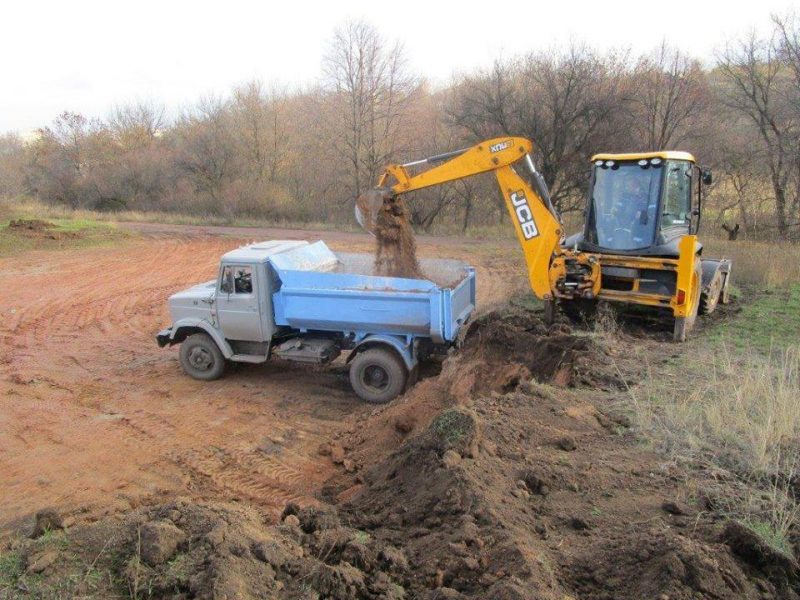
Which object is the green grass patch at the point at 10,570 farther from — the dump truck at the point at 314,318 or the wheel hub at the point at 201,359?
the wheel hub at the point at 201,359

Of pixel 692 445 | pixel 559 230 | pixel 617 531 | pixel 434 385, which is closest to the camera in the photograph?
pixel 617 531

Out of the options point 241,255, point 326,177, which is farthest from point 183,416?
point 326,177

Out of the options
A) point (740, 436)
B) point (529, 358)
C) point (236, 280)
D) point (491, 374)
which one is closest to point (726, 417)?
point (740, 436)

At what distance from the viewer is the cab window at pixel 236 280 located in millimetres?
8648

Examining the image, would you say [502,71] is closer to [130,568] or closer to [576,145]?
[576,145]

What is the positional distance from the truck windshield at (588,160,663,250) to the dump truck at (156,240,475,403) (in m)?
2.26

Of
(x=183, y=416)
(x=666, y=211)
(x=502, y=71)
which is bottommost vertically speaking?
(x=183, y=416)

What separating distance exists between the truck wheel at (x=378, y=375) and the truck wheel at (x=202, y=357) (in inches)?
87.2

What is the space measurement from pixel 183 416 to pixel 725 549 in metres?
6.69

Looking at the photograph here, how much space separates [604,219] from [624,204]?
369 millimetres

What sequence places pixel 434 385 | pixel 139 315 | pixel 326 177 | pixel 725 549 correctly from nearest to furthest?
pixel 725 549
pixel 434 385
pixel 139 315
pixel 326 177

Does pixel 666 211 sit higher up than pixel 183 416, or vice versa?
pixel 666 211

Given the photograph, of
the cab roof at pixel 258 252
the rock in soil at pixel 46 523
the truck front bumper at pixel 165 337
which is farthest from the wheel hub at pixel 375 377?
the rock in soil at pixel 46 523

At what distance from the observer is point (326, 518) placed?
3771 millimetres
